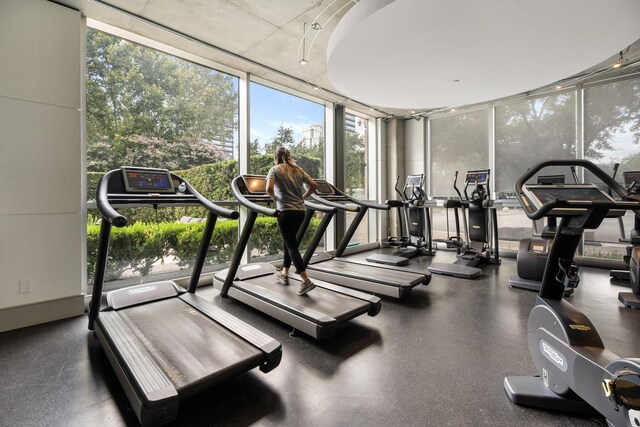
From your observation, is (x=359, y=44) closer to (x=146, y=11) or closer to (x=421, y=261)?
(x=146, y=11)

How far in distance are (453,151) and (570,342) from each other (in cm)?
701

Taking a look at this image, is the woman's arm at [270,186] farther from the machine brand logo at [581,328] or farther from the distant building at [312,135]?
the distant building at [312,135]

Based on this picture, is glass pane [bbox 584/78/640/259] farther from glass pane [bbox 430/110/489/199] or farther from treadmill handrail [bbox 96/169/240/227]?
treadmill handrail [bbox 96/169/240/227]

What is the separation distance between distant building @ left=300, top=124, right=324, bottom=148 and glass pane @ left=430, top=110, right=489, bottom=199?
3320 millimetres

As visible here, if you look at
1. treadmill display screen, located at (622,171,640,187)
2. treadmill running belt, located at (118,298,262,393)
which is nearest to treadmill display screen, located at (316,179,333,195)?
treadmill running belt, located at (118,298,262,393)

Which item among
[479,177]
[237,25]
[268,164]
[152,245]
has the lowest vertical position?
[152,245]

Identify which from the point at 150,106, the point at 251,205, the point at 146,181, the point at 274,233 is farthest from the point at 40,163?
the point at 274,233

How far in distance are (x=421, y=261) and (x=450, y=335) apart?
11.8ft

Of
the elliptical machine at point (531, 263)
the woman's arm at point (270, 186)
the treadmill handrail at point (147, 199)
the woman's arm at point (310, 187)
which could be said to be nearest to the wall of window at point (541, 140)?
the elliptical machine at point (531, 263)

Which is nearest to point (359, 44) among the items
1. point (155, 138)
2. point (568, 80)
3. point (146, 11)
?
point (146, 11)

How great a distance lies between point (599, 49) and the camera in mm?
3350

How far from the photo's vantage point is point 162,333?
2432 mm

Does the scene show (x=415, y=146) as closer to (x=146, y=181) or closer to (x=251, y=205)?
(x=251, y=205)

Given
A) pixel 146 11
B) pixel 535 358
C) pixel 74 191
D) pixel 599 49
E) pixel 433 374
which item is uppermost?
pixel 146 11
